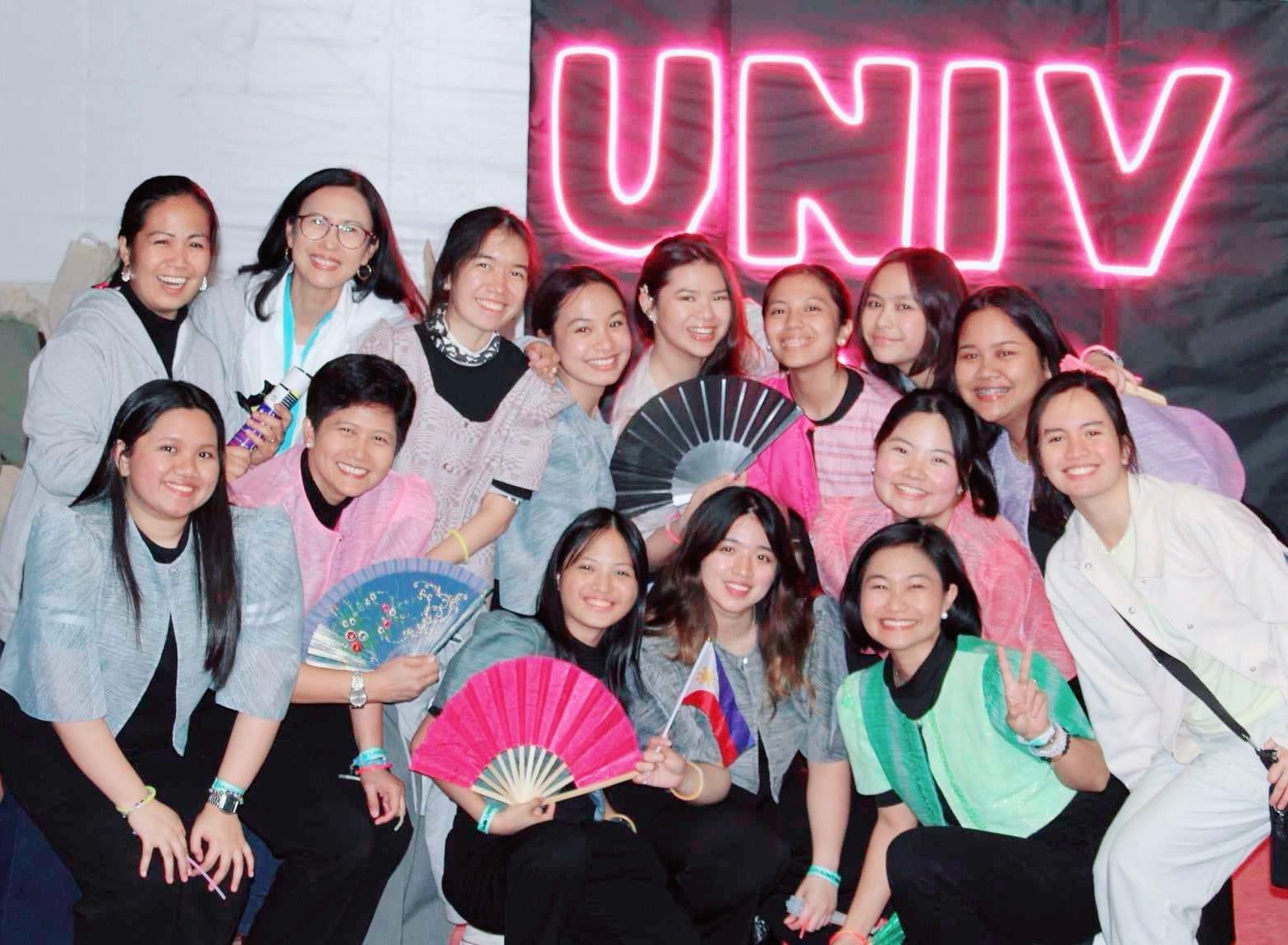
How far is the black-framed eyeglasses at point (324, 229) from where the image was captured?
3188 mm

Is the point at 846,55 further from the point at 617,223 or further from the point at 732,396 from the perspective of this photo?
the point at 732,396

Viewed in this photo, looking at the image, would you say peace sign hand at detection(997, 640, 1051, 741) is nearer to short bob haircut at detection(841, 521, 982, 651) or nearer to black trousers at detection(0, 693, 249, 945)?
short bob haircut at detection(841, 521, 982, 651)

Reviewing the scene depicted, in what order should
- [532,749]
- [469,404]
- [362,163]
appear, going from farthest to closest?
[362,163], [469,404], [532,749]

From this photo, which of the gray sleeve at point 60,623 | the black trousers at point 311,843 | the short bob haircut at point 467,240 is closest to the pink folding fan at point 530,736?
the black trousers at point 311,843

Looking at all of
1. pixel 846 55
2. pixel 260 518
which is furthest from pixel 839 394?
pixel 846 55

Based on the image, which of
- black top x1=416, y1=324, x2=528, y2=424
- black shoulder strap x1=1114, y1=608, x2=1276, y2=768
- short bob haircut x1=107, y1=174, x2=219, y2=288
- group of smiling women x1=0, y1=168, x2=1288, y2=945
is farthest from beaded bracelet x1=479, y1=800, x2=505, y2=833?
short bob haircut x1=107, y1=174, x2=219, y2=288

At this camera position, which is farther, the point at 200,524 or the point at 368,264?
the point at 368,264

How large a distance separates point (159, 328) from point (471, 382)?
689 millimetres

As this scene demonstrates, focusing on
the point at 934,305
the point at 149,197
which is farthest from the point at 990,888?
the point at 149,197

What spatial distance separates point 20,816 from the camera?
8.98 ft

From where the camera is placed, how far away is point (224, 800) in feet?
8.47

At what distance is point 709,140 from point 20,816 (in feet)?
9.56

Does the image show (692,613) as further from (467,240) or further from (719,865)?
(467,240)

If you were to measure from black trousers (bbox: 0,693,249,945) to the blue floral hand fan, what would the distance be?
0.42 metres
